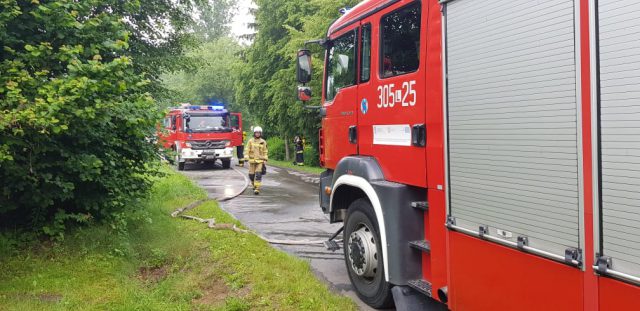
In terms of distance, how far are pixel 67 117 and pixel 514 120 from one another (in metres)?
3.90

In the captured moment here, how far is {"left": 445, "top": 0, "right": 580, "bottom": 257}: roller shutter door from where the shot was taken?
266cm

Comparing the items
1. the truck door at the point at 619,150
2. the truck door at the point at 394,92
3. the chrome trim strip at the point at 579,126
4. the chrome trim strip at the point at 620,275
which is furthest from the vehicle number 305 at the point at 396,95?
the chrome trim strip at the point at 620,275

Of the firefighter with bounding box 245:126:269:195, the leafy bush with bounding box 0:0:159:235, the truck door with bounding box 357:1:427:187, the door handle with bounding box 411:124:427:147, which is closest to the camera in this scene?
the door handle with bounding box 411:124:427:147

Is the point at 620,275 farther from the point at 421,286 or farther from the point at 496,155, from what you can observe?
the point at 421,286

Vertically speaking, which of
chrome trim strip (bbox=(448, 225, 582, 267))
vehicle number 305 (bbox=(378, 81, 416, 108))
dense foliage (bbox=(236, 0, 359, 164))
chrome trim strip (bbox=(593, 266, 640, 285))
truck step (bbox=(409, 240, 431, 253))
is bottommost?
truck step (bbox=(409, 240, 431, 253))

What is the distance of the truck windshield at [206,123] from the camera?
22.4 meters

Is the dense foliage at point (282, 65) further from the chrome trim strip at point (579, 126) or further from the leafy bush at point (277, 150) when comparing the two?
the chrome trim strip at point (579, 126)

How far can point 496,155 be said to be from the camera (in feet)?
10.5

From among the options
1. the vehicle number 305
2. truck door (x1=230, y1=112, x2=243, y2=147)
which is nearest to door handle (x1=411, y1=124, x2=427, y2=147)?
the vehicle number 305

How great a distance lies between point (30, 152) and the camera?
5371 mm

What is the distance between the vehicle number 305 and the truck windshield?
18.5m

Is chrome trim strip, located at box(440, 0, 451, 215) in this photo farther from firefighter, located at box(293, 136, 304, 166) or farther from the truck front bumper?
firefighter, located at box(293, 136, 304, 166)

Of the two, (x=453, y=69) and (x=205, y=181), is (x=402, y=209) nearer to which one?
(x=453, y=69)

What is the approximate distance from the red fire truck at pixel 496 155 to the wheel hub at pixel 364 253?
0.05 ft
